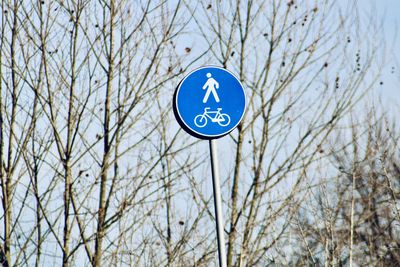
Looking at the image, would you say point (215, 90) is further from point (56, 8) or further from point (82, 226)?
point (56, 8)

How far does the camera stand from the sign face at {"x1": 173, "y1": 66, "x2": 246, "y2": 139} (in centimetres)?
480

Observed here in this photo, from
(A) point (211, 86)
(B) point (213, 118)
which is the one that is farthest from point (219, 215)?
(A) point (211, 86)

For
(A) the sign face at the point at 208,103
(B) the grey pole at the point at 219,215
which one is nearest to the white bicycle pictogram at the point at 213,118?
(A) the sign face at the point at 208,103

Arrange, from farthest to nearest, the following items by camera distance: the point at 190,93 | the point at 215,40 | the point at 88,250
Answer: the point at 215,40 → the point at 88,250 → the point at 190,93

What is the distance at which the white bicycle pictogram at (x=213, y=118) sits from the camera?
4.80m

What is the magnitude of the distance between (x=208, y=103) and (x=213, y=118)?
0.34 feet

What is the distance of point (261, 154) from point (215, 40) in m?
1.51

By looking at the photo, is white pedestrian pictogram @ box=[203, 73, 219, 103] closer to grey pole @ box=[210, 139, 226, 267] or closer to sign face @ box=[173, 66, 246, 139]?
sign face @ box=[173, 66, 246, 139]

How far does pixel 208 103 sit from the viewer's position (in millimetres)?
4832

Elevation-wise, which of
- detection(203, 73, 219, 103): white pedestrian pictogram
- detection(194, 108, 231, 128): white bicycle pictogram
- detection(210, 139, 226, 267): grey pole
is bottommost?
detection(210, 139, 226, 267): grey pole

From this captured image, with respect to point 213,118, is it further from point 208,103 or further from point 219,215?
point 219,215

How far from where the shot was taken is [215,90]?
4.89m

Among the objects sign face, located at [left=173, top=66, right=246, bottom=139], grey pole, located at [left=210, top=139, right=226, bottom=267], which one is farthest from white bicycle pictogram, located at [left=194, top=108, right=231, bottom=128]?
grey pole, located at [left=210, top=139, right=226, bottom=267]

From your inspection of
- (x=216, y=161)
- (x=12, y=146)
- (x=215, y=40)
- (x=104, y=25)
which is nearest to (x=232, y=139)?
(x=215, y=40)
